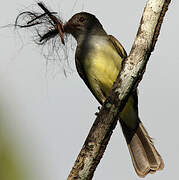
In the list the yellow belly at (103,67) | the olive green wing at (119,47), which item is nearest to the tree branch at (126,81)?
the yellow belly at (103,67)

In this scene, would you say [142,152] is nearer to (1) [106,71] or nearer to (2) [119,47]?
(1) [106,71]

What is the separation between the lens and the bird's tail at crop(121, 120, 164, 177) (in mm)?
5266

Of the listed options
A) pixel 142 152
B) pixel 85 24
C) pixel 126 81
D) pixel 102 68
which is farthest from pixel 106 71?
pixel 126 81

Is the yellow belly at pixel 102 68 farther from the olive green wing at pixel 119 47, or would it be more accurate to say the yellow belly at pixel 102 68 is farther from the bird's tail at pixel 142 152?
the bird's tail at pixel 142 152

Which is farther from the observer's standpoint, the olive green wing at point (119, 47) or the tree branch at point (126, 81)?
the olive green wing at point (119, 47)

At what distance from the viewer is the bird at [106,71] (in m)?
5.17

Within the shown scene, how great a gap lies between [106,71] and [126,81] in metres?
1.77

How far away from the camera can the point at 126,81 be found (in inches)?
132

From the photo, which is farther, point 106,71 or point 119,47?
point 119,47

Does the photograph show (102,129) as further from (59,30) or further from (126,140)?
(126,140)

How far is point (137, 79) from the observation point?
11.0 feet

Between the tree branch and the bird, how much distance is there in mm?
1536

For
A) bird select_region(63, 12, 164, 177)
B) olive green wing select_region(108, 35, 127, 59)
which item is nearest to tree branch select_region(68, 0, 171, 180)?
bird select_region(63, 12, 164, 177)

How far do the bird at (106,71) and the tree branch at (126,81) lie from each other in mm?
1536
